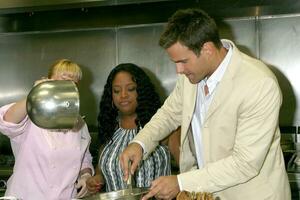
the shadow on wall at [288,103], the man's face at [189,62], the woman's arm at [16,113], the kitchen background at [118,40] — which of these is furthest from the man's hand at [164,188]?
the shadow on wall at [288,103]

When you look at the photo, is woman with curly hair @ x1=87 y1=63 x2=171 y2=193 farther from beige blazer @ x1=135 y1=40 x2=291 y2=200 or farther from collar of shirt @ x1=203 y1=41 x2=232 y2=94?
collar of shirt @ x1=203 y1=41 x2=232 y2=94

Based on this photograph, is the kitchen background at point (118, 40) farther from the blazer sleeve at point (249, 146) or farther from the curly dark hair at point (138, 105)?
the blazer sleeve at point (249, 146)

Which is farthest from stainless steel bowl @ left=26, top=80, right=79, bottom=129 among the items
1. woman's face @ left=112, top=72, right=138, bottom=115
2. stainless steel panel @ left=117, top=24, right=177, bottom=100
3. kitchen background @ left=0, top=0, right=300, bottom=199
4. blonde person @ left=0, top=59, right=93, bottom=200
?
stainless steel panel @ left=117, top=24, right=177, bottom=100

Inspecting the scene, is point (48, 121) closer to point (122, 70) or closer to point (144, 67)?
point (122, 70)

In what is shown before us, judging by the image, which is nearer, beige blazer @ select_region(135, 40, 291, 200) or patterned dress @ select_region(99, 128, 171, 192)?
beige blazer @ select_region(135, 40, 291, 200)

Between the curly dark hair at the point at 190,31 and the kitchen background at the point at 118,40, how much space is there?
933mm

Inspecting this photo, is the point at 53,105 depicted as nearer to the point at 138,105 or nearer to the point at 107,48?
the point at 138,105

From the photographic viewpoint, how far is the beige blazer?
1.33 metres

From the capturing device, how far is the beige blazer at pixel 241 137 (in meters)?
1.33

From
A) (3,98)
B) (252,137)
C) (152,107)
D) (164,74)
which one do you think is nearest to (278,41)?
(164,74)

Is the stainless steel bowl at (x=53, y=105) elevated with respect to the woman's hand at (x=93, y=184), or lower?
elevated

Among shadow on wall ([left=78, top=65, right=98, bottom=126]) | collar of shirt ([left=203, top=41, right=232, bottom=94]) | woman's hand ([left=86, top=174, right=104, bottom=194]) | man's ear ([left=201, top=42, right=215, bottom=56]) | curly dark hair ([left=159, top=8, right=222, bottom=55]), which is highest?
curly dark hair ([left=159, top=8, right=222, bottom=55])

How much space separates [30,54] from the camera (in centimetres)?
301

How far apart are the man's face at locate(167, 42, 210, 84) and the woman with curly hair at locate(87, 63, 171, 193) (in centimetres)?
63
